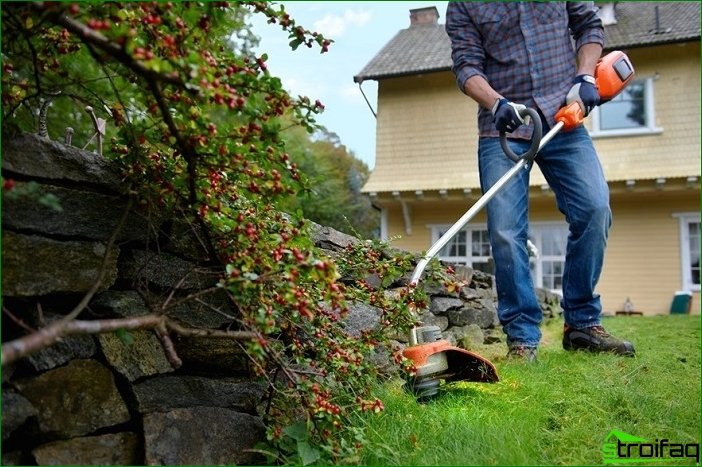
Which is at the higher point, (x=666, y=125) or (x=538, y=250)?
(x=666, y=125)

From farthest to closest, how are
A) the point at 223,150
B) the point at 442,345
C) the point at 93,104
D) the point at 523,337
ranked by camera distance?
the point at 523,337
the point at 442,345
the point at 93,104
the point at 223,150

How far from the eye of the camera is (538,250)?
1096cm

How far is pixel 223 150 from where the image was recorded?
1406mm

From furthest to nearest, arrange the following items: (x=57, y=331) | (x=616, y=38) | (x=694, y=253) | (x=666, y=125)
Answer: (x=694, y=253)
(x=616, y=38)
(x=666, y=125)
(x=57, y=331)

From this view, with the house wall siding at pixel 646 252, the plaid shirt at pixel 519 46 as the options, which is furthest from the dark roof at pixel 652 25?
the plaid shirt at pixel 519 46

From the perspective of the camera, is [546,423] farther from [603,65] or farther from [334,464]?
[603,65]

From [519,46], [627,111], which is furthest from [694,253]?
[519,46]

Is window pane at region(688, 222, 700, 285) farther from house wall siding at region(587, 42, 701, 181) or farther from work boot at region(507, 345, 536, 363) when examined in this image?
work boot at region(507, 345, 536, 363)

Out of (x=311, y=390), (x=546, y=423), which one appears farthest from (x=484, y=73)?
(x=311, y=390)

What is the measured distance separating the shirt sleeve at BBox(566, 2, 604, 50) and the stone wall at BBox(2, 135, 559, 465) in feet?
8.02

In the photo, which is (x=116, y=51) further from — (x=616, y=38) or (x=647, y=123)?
(x=616, y=38)

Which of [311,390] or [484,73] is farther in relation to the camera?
[484,73]

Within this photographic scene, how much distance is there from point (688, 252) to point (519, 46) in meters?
8.69

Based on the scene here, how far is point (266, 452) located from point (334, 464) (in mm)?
177
